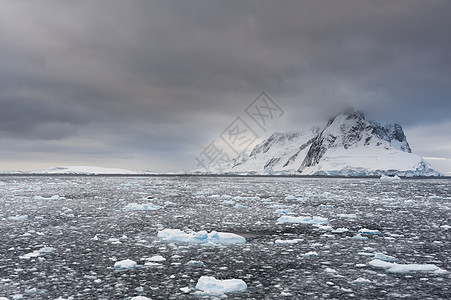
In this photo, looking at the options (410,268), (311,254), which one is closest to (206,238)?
(311,254)

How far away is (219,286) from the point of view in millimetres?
5484

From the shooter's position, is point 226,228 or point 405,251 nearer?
point 405,251

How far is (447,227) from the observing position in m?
12.0

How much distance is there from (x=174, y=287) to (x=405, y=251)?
19.3 feet

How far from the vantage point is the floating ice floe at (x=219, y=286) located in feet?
17.7

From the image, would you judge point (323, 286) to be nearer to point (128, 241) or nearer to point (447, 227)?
point (128, 241)

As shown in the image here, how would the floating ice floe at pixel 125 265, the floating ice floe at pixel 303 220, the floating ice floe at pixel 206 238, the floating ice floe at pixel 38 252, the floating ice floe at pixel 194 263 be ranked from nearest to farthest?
the floating ice floe at pixel 125 265 < the floating ice floe at pixel 194 263 < the floating ice floe at pixel 38 252 < the floating ice floe at pixel 206 238 < the floating ice floe at pixel 303 220

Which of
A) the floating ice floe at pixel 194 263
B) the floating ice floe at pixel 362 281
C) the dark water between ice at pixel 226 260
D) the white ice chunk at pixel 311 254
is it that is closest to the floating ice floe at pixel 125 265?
the dark water between ice at pixel 226 260

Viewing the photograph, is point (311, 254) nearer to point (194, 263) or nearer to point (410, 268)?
point (410, 268)

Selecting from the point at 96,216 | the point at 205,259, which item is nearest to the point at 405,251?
the point at 205,259

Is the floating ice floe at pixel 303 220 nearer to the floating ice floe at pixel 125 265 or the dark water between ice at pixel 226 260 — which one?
the dark water between ice at pixel 226 260

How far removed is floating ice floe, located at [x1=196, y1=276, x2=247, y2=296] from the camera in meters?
5.39

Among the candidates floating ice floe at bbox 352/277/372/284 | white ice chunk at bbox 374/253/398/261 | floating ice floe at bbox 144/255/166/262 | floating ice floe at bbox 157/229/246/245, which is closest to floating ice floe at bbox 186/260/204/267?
floating ice floe at bbox 144/255/166/262

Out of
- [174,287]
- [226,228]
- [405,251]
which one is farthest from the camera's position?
[226,228]
